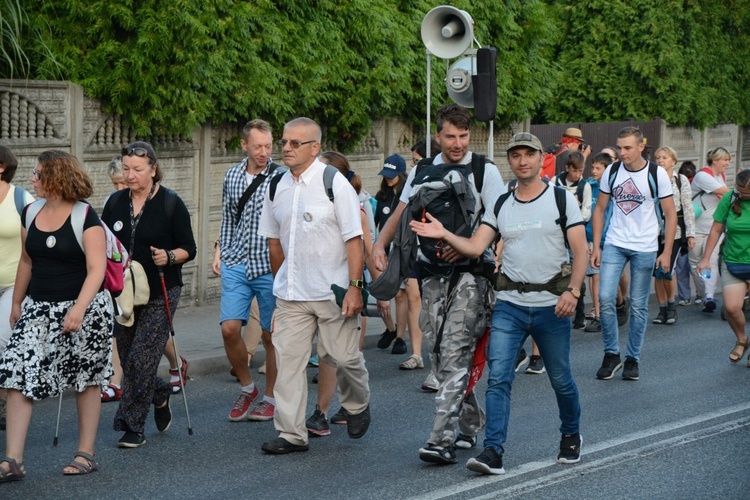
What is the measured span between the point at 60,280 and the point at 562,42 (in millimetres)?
19829

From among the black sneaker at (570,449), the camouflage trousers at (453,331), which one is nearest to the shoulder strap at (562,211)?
the camouflage trousers at (453,331)

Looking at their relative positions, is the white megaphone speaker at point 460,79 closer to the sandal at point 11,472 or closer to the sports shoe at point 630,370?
Answer: the sports shoe at point 630,370

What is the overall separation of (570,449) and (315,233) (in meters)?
1.96

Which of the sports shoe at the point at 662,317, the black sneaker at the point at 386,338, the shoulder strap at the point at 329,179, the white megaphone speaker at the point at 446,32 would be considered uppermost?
the white megaphone speaker at the point at 446,32

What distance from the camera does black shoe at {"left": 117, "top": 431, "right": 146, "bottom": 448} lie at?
7.57 m

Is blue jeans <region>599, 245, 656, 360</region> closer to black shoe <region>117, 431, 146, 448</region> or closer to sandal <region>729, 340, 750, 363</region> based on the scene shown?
sandal <region>729, 340, 750, 363</region>

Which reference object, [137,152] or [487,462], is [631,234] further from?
[137,152]

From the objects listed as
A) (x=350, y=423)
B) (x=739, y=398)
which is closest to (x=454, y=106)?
(x=350, y=423)

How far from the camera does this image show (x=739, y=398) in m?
9.31

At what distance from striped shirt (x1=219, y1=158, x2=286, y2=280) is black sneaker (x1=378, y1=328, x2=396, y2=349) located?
3326 millimetres

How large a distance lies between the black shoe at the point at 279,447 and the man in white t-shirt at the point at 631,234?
11.6 feet

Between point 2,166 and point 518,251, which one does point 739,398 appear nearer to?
point 518,251

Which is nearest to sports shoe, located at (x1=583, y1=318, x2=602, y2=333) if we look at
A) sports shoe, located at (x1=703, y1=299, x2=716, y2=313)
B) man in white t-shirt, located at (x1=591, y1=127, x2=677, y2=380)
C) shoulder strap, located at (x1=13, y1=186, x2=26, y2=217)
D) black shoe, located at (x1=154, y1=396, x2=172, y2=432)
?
sports shoe, located at (x1=703, y1=299, x2=716, y2=313)

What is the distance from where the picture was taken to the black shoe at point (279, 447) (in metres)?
7.41
